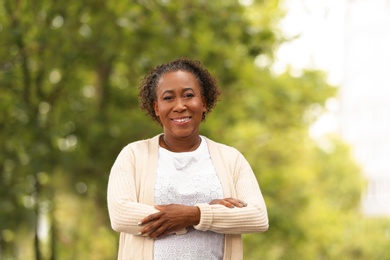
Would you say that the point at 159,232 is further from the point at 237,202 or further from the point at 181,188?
the point at 237,202

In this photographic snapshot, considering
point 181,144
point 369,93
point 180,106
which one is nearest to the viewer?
point 180,106

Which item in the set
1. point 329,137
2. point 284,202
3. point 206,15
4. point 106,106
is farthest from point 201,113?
point 329,137

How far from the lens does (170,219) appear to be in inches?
140

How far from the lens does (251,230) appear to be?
3705 mm

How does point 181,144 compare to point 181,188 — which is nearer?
point 181,188

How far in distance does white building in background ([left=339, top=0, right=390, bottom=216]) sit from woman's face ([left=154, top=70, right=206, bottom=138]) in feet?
287

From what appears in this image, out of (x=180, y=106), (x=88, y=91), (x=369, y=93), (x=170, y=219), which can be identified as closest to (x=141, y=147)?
(x=180, y=106)

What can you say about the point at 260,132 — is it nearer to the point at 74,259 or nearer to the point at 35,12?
the point at 74,259

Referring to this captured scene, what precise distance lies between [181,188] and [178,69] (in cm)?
44

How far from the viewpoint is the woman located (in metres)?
3.61

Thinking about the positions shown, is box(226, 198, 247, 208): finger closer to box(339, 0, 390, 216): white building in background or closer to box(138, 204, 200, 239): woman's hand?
box(138, 204, 200, 239): woman's hand

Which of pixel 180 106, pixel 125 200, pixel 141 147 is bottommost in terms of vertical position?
pixel 125 200

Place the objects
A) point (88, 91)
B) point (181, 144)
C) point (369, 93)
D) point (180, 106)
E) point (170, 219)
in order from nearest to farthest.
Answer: point (170, 219) < point (180, 106) < point (181, 144) < point (88, 91) < point (369, 93)

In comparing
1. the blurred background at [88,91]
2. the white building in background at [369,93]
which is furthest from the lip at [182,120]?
the white building in background at [369,93]
